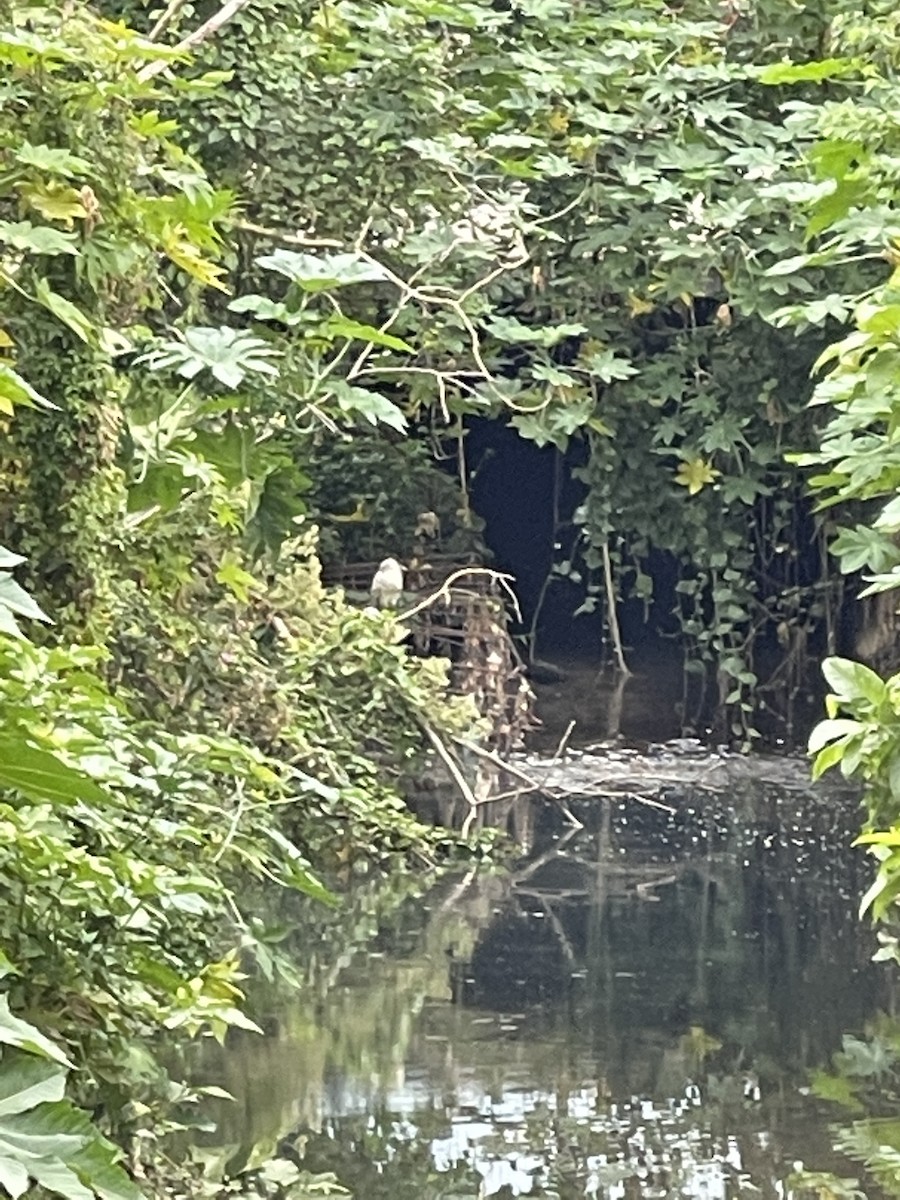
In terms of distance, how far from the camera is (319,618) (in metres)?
4.55

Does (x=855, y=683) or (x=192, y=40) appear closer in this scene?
(x=855, y=683)

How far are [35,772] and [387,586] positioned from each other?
4.51 m

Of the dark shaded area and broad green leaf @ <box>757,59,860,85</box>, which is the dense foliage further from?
the dark shaded area

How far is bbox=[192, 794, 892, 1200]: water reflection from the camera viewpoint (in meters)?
2.55

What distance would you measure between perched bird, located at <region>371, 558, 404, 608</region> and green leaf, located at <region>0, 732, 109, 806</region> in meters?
4.45

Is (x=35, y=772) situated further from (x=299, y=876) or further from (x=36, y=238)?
(x=36, y=238)

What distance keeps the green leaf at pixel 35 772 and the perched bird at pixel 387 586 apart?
4.45 metres

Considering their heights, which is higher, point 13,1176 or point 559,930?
point 13,1176

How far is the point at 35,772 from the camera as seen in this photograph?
1.41m

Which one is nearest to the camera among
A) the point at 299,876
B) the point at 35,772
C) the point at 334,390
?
the point at 35,772

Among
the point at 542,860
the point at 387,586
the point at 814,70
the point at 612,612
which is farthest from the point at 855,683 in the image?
the point at 612,612

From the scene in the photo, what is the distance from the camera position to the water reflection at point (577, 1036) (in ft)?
8.38

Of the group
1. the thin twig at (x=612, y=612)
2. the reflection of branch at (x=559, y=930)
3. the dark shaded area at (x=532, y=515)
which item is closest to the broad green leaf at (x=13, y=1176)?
the reflection of branch at (x=559, y=930)

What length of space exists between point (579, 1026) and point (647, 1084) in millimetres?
307
